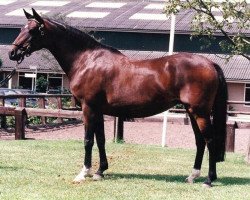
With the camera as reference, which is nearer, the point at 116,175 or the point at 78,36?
the point at 78,36

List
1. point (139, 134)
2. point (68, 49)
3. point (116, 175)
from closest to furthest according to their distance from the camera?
point (68, 49) → point (116, 175) → point (139, 134)

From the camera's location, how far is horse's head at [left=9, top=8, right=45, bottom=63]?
7.77 metres

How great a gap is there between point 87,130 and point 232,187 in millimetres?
2306

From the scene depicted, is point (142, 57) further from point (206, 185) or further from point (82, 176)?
point (206, 185)

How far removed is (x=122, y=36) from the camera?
43094 mm

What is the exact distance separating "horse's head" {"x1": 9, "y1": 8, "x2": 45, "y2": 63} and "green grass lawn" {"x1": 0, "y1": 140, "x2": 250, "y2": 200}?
1.87 meters

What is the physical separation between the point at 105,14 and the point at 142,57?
10.3m

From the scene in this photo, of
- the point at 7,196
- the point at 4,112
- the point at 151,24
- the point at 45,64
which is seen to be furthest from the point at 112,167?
the point at 151,24

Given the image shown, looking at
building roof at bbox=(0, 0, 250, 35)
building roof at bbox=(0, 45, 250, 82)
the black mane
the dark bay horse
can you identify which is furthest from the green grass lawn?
building roof at bbox=(0, 0, 250, 35)

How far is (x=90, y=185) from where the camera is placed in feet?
23.5

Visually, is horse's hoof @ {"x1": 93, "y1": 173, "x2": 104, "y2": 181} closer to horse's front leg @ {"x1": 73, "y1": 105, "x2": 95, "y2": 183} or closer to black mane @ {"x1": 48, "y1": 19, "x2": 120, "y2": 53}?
horse's front leg @ {"x1": 73, "y1": 105, "x2": 95, "y2": 183}

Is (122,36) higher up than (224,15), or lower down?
higher up

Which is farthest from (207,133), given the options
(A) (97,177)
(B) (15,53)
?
(B) (15,53)

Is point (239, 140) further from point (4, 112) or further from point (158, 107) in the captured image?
point (158, 107)
